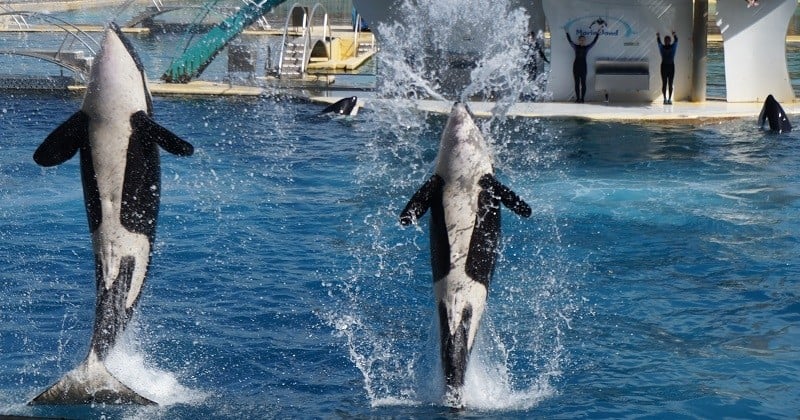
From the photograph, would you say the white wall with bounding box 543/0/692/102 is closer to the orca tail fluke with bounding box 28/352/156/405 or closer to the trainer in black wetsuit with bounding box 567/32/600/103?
the trainer in black wetsuit with bounding box 567/32/600/103

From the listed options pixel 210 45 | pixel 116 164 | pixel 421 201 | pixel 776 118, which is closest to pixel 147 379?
pixel 116 164

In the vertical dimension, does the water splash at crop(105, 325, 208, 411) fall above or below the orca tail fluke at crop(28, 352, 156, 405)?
below

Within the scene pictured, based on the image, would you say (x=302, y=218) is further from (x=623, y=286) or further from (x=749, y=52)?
(x=749, y=52)

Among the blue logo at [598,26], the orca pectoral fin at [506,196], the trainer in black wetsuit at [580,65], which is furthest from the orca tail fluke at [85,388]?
the blue logo at [598,26]

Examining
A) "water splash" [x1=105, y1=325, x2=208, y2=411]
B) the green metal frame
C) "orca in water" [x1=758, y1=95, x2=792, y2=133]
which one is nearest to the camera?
"water splash" [x1=105, y1=325, x2=208, y2=411]

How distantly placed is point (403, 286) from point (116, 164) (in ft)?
10.5

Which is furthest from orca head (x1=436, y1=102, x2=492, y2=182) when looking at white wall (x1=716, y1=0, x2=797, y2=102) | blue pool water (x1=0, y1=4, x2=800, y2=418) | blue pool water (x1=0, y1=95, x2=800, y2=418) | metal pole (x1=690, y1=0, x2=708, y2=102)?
metal pole (x1=690, y1=0, x2=708, y2=102)

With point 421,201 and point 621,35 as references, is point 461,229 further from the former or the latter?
point 621,35

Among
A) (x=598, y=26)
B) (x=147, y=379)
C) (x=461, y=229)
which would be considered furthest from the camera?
(x=598, y=26)

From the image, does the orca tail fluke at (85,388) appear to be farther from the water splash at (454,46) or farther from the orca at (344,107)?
the water splash at (454,46)

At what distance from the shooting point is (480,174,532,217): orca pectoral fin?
5.59 m

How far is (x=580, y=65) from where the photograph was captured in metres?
17.7

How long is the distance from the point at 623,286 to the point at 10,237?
202 inches

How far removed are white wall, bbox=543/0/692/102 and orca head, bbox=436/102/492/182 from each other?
40.5 feet
